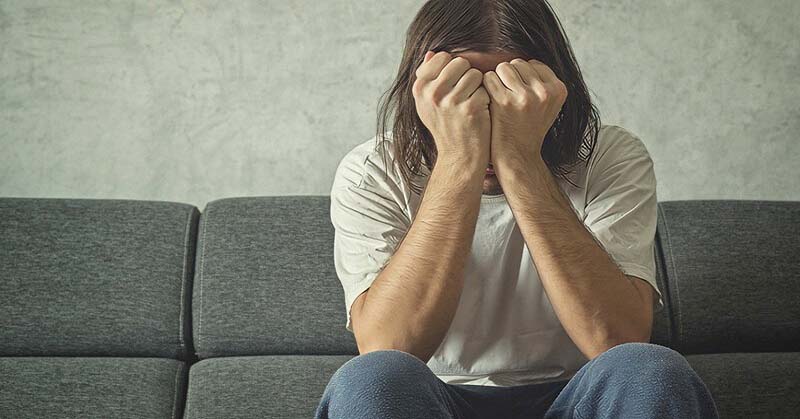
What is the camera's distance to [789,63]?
7.14 ft

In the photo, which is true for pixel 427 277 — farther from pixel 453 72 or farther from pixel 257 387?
pixel 257 387

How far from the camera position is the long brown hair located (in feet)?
4.47

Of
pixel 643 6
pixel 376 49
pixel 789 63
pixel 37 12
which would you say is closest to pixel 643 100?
pixel 643 6

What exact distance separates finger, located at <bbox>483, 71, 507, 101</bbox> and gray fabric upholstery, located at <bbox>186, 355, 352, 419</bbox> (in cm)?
64

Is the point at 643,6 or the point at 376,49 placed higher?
the point at 643,6

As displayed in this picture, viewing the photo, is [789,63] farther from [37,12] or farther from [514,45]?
[37,12]

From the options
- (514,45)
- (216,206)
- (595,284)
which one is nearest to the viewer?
(595,284)

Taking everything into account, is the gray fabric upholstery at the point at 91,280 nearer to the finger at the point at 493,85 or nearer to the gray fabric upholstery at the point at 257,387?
the gray fabric upholstery at the point at 257,387

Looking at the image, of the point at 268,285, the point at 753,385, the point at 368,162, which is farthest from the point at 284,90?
the point at 753,385

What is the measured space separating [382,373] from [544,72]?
0.57m

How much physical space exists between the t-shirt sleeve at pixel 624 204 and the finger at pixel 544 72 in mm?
195

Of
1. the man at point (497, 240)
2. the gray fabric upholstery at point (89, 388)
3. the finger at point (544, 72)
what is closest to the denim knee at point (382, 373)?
the man at point (497, 240)

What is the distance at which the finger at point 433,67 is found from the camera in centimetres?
131

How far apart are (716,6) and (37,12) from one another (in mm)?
1634
